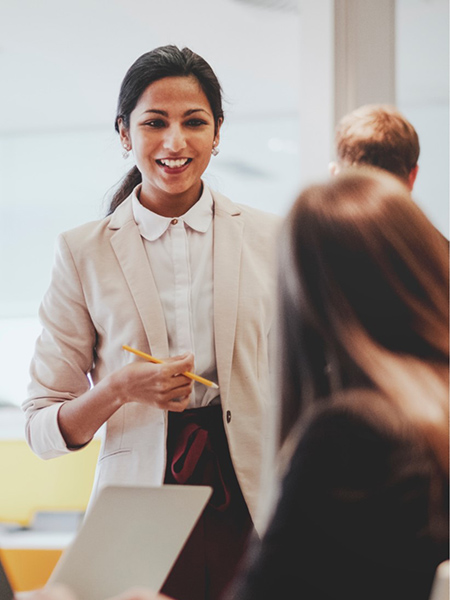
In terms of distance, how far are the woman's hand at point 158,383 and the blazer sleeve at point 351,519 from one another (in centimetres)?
75

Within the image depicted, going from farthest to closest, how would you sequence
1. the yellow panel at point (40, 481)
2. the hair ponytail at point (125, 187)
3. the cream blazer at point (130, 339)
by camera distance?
the yellow panel at point (40, 481) < the hair ponytail at point (125, 187) < the cream blazer at point (130, 339)

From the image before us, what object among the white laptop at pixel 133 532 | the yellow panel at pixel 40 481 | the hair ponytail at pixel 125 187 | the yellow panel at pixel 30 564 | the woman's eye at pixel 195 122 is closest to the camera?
the white laptop at pixel 133 532

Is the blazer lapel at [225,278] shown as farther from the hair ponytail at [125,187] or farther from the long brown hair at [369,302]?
the long brown hair at [369,302]

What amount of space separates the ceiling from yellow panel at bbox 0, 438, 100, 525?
1.39 meters

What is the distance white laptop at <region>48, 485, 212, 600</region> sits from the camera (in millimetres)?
1191

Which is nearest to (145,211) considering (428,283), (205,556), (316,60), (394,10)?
(205,556)

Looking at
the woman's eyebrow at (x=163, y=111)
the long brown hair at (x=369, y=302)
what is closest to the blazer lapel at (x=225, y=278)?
the woman's eyebrow at (x=163, y=111)

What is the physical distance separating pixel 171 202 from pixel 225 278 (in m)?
0.23

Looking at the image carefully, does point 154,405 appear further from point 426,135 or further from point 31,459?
point 31,459

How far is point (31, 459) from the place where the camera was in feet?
12.0

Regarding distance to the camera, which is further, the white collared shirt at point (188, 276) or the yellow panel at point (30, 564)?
the yellow panel at point (30, 564)

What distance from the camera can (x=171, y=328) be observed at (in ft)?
6.20

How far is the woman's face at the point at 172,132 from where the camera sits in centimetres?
191

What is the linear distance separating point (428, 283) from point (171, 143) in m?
0.99
